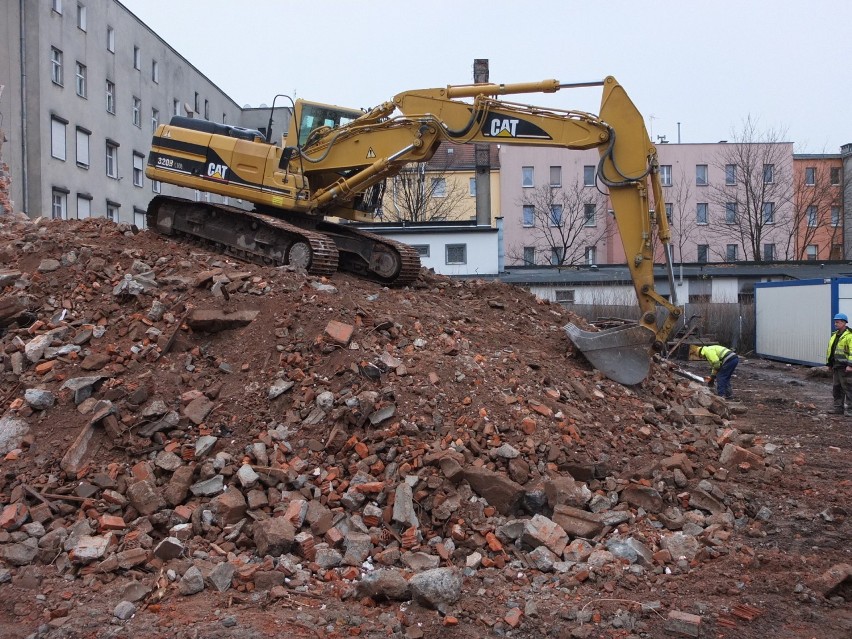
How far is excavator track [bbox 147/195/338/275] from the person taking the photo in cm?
1089

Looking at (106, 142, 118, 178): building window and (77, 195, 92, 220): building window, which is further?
(106, 142, 118, 178): building window

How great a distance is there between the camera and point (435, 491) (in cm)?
676

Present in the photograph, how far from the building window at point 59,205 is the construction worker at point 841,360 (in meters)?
24.6

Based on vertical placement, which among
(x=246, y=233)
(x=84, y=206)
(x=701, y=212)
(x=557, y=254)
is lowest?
(x=246, y=233)

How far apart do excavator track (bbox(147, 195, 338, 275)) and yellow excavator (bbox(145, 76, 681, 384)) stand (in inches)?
0.7

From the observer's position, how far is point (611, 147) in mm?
9805

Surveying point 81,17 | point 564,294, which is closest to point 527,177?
point 564,294

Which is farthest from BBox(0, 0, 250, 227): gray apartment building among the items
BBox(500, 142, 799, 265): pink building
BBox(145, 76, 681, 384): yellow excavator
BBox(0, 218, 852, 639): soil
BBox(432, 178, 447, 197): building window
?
BBox(500, 142, 799, 265): pink building

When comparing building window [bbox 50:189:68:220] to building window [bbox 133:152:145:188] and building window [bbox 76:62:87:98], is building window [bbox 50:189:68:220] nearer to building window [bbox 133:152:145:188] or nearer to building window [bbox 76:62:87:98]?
building window [bbox 76:62:87:98]

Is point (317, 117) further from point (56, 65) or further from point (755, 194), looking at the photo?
point (755, 194)

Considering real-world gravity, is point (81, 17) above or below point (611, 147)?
above

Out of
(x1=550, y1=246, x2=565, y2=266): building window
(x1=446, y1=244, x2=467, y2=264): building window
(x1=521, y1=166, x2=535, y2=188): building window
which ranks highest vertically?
(x1=521, y1=166, x2=535, y2=188): building window

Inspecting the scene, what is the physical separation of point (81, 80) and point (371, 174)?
23.5 meters

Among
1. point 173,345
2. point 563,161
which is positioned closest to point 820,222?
point 563,161
